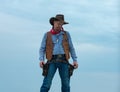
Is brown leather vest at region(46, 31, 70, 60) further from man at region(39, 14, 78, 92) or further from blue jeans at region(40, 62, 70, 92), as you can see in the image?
blue jeans at region(40, 62, 70, 92)

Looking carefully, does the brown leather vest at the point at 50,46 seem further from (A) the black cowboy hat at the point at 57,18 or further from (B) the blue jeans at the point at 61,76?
(A) the black cowboy hat at the point at 57,18

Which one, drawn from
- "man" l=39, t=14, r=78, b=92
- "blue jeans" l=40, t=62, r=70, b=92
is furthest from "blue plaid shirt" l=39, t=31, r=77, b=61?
"blue jeans" l=40, t=62, r=70, b=92

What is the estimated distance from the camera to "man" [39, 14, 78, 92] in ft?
31.5

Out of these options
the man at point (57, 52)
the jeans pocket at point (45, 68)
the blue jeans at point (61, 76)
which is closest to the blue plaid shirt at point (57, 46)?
the man at point (57, 52)

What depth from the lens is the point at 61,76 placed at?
9.73 meters

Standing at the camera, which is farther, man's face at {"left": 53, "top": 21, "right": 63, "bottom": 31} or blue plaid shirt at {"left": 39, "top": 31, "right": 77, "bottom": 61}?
blue plaid shirt at {"left": 39, "top": 31, "right": 77, "bottom": 61}

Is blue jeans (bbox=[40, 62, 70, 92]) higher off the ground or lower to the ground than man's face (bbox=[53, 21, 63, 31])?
lower

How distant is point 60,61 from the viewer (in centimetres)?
959

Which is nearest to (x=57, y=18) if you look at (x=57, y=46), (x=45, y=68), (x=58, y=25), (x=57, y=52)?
(x=58, y=25)

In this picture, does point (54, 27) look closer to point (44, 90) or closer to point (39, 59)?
point (39, 59)

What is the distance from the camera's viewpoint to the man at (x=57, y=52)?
9.61 metres

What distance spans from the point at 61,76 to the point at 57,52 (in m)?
0.63

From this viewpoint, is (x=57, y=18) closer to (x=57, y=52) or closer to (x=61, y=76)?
(x=57, y=52)

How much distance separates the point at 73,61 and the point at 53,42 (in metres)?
0.73
